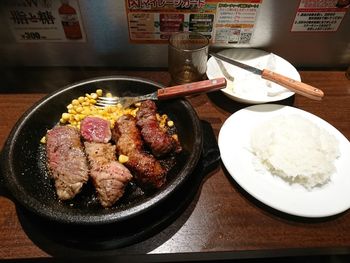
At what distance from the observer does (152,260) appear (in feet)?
4.27

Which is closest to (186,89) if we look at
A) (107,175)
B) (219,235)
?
(107,175)

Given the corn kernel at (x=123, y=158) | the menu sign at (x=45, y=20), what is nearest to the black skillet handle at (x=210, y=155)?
the corn kernel at (x=123, y=158)

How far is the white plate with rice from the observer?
1363mm

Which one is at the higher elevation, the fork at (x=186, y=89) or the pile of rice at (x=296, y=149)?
the fork at (x=186, y=89)

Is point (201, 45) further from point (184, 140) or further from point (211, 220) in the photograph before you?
point (211, 220)

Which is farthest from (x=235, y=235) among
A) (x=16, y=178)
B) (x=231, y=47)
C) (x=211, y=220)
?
(x=231, y=47)

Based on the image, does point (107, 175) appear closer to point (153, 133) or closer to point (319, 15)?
point (153, 133)

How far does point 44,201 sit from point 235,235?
880 millimetres

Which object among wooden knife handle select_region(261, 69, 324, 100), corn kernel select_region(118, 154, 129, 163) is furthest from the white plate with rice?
corn kernel select_region(118, 154, 129, 163)

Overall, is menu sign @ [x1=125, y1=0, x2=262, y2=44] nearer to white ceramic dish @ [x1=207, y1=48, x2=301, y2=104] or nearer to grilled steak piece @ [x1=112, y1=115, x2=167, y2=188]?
white ceramic dish @ [x1=207, y1=48, x2=301, y2=104]

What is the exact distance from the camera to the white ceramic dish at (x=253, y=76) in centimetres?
180

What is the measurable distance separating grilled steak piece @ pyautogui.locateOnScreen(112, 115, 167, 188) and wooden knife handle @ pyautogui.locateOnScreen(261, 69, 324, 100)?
0.87m

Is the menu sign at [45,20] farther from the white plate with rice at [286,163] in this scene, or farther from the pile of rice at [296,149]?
the pile of rice at [296,149]

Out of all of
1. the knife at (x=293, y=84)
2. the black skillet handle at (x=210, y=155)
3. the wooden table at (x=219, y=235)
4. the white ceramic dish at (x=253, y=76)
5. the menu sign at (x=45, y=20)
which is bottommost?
the wooden table at (x=219, y=235)
